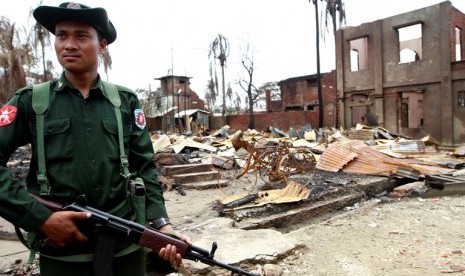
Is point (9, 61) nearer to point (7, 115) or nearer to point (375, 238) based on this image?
point (375, 238)

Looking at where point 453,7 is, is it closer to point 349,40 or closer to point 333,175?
point 349,40

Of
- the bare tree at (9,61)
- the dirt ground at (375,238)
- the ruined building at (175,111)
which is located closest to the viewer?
the dirt ground at (375,238)

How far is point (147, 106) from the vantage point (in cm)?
2781

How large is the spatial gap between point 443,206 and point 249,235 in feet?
12.4

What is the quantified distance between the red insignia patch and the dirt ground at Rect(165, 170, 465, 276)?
2.49 metres

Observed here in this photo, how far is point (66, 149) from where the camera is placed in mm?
1443

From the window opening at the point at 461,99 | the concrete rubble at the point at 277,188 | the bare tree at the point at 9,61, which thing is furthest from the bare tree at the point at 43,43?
the window opening at the point at 461,99

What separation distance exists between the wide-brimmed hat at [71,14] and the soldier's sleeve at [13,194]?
40cm

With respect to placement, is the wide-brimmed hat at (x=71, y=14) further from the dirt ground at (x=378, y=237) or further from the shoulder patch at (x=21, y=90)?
the dirt ground at (x=378, y=237)

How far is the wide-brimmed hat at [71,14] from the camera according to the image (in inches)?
58.8

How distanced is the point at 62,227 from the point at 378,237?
3975 mm

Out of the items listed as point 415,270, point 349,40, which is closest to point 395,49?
point 349,40

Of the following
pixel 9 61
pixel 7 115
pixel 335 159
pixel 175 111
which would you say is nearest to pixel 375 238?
pixel 7 115

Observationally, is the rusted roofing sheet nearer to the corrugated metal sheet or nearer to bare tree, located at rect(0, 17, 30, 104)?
the corrugated metal sheet
